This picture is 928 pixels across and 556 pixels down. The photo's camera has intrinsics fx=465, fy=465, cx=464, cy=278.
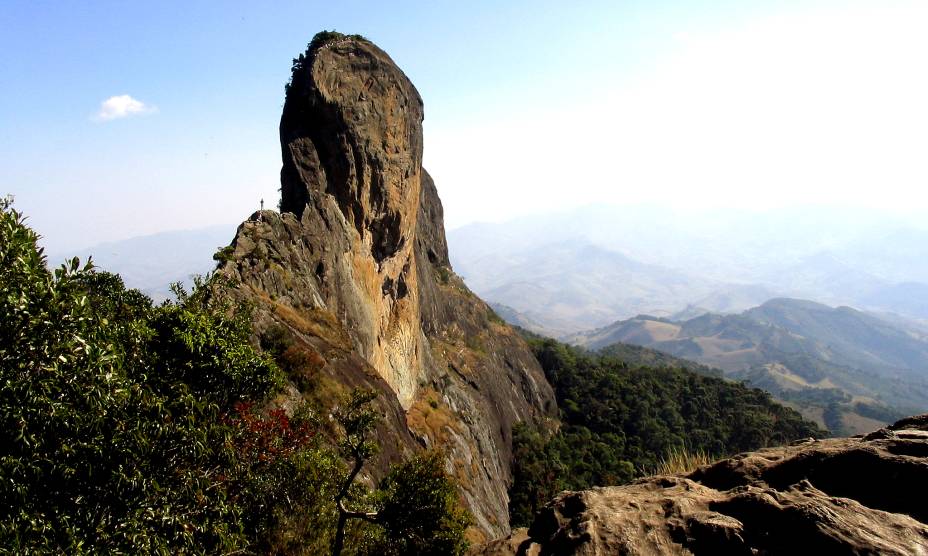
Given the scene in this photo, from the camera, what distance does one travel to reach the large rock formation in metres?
23.2

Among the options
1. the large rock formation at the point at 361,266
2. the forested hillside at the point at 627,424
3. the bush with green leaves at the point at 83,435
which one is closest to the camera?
the bush with green leaves at the point at 83,435

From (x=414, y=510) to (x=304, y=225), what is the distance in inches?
790

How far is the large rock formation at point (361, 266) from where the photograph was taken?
2322 cm

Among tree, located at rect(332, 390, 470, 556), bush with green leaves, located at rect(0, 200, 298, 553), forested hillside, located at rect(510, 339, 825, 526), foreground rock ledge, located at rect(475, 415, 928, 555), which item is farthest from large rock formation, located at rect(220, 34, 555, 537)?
foreground rock ledge, located at rect(475, 415, 928, 555)

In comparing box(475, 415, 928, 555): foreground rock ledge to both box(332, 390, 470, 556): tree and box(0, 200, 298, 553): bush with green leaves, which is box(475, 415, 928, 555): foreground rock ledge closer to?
A: box(332, 390, 470, 556): tree

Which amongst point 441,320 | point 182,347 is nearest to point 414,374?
point 441,320

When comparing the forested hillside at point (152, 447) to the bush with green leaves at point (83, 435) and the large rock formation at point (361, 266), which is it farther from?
the large rock formation at point (361, 266)

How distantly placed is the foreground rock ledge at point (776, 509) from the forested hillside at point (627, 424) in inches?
1686

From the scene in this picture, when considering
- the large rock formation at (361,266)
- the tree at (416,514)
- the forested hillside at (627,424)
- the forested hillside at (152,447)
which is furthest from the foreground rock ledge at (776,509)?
the forested hillside at (627,424)

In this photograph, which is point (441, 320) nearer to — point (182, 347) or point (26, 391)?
point (182, 347)

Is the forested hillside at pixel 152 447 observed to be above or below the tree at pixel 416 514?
above

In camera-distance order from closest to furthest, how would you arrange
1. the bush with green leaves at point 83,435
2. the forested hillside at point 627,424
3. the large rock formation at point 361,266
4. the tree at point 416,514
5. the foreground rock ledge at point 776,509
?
the bush with green leaves at point 83,435 < the foreground rock ledge at point 776,509 < the tree at point 416,514 < the large rock formation at point 361,266 < the forested hillside at point 627,424

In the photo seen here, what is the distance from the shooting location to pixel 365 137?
32.6m

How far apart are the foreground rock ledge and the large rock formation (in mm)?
13585
